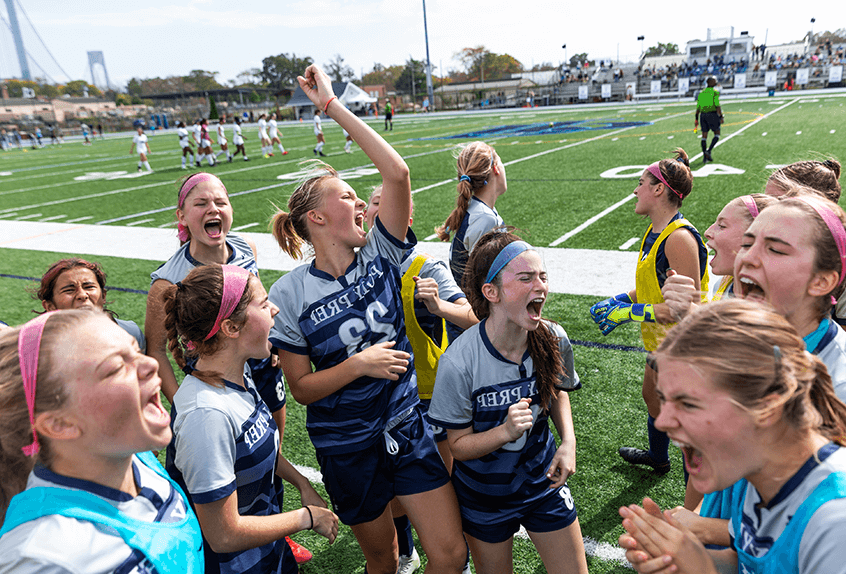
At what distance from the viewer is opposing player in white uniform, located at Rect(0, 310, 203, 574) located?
4.51 ft

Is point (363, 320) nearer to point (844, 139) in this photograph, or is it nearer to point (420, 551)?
point (420, 551)

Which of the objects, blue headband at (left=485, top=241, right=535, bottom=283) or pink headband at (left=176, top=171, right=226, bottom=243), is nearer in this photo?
blue headband at (left=485, top=241, right=535, bottom=283)

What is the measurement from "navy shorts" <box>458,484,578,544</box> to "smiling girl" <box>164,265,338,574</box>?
721 millimetres

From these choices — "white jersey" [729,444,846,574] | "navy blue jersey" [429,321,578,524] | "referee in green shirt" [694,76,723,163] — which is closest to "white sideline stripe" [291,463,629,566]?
"navy blue jersey" [429,321,578,524]

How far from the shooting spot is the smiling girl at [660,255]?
3271 millimetres

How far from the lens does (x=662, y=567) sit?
151cm

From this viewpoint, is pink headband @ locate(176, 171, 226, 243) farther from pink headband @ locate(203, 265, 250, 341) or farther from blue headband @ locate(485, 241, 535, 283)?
blue headband @ locate(485, 241, 535, 283)

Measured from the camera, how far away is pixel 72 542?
1361mm

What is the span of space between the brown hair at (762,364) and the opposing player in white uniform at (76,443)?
151 cm

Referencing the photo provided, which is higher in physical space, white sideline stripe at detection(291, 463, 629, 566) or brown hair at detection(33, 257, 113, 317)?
brown hair at detection(33, 257, 113, 317)

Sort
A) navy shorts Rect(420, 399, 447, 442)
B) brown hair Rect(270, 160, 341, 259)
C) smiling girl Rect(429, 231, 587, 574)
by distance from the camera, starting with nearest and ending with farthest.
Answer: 1. smiling girl Rect(429, 231, 587, 574)
2. navy shorts Rect(420, 399, 447, 442)
3. brown hair Rect(270, 160, 341, 259)

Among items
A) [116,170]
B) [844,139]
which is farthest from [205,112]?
[844,139]

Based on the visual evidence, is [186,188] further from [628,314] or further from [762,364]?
[762,364]

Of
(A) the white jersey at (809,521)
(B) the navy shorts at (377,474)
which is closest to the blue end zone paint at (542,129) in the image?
(B) the navy shorts at (377,474)
